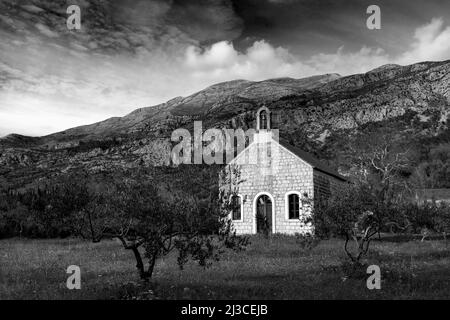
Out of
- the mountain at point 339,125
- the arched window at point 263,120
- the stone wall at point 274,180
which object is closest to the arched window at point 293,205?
the stone wall at point 274,180

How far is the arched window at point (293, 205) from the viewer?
32.8 m

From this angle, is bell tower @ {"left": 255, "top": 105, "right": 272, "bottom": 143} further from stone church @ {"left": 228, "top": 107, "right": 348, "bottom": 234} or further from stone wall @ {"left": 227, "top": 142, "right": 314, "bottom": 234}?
stone wall @ {"left": 227, "top": 142, "right": 314, "bottom": 234}

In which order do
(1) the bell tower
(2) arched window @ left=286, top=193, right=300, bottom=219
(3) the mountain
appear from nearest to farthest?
(2) arched window @ left=286, top=193, right=300, bottom=219, (1) the bell tower, (3) the mountain

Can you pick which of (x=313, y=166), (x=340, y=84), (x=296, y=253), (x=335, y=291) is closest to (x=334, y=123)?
(x=340, y=84)

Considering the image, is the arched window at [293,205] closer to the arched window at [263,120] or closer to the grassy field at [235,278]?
the arched window at [263,120]

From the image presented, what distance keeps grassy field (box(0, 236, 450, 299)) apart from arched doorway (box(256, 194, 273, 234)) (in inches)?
442

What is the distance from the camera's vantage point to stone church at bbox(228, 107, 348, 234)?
32.9 meters

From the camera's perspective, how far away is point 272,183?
33.9 meters

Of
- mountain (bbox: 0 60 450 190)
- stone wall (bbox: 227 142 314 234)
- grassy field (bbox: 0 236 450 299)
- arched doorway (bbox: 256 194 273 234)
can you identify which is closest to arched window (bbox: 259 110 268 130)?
stone wall (bbox: 227 142 314 234)

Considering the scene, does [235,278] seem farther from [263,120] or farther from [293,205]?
[263,120]

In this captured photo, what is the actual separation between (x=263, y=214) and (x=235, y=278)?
19776 millimetres

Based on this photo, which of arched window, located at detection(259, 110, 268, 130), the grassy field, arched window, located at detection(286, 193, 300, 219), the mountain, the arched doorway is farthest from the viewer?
the mountain

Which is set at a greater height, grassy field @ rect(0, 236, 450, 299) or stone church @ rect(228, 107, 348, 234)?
stone church @ rect(228, 107, 348, 234)
